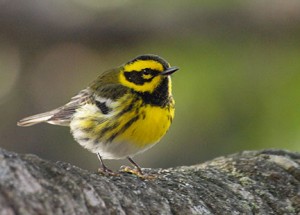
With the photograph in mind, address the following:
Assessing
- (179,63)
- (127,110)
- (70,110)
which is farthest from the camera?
(179,63)

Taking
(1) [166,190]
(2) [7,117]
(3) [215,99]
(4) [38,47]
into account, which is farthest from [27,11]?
(1) [166,190]

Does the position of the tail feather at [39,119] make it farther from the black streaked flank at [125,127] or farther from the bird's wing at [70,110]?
the black streaked flank at [125,127]

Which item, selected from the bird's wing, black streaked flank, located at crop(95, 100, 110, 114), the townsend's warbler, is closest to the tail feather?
the bird's wing

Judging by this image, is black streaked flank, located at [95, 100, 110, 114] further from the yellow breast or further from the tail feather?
the tail feather

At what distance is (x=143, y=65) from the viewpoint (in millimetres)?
4824

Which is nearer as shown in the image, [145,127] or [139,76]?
[145,127]

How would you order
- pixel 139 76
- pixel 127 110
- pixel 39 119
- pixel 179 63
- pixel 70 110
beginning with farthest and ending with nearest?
pixel 179 63 < pixel 39 119 < pixel 70 110 < pixel 139 76 < pixel 127 110

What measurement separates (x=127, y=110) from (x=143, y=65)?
37 cm

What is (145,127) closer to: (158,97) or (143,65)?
(158,97)

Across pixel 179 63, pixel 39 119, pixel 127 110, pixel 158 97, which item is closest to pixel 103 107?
pixel 127 110

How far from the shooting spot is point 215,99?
838cm

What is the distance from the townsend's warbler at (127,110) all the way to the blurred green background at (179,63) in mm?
2669

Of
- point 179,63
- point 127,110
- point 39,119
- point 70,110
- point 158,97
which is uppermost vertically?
point 179,63

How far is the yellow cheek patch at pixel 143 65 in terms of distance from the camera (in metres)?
4.75
